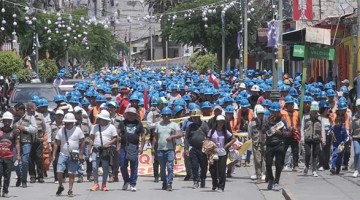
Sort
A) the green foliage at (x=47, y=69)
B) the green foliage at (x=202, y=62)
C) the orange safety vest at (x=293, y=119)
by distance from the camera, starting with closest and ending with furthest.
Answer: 1. the orange safety vest at (x=293, y=119)
2. the green foliage at (x=47, y=69)
3. the green foliage at (x=202, y=62)

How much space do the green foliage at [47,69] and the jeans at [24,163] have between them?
146 feet

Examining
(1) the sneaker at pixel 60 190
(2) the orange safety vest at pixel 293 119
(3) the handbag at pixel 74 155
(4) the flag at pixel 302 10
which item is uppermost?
(4) the flag at pixel 302 10

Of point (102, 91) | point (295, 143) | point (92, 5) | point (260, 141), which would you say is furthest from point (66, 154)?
point (92, 5)

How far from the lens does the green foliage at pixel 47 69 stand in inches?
2530

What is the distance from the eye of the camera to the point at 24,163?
19688mm

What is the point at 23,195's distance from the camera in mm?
18234

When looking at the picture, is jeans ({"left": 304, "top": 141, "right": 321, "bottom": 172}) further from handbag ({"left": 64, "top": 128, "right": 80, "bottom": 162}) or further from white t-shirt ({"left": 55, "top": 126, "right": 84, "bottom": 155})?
handbag ({"left": 64, "top": 128, "right": 80, "bottom": 162})

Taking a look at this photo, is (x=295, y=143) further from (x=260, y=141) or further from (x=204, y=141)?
(x=204, y=141)

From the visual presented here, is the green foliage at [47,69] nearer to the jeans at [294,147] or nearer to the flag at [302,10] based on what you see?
the flag at [302,10]

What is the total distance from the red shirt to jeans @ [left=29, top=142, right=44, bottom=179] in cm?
238

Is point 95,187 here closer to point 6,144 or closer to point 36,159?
point 6,144

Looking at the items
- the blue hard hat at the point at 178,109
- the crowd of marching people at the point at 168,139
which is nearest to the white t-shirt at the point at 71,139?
the crowd of marching people at the point at 168,139

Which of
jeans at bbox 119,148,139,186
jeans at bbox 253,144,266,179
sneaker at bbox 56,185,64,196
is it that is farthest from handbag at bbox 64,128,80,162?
jeans at bbox 253,144,266,179

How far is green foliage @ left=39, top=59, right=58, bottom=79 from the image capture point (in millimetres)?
64250
